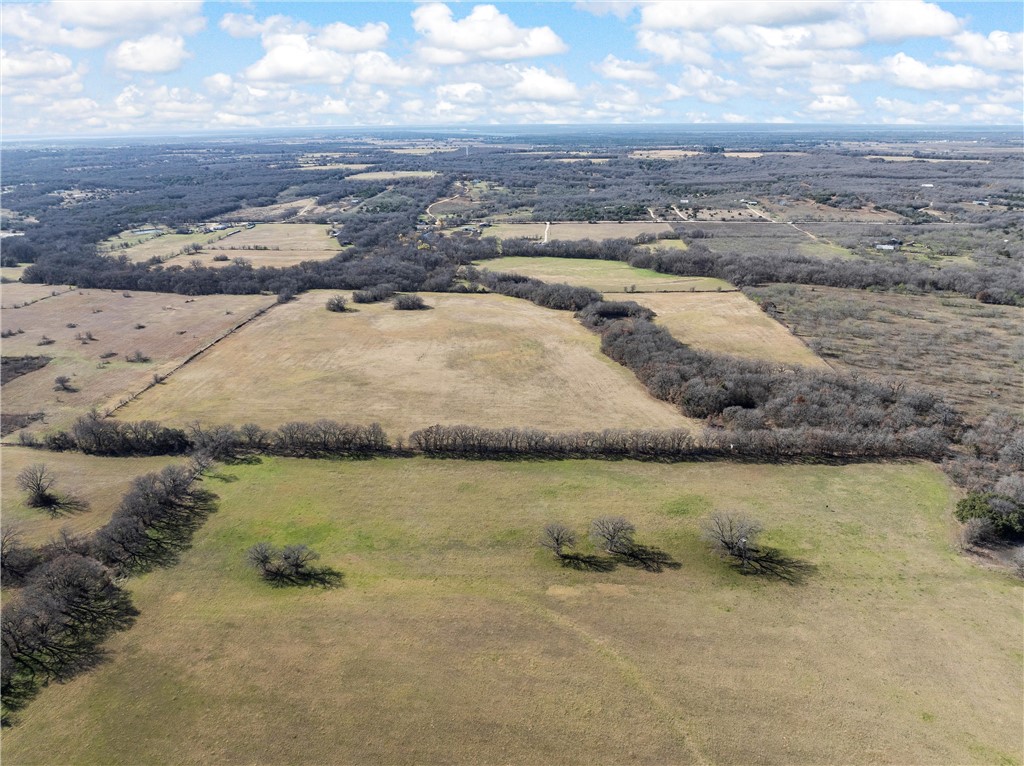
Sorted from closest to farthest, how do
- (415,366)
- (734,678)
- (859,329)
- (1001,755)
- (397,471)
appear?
(1001,755), (734,678), (397,471), (415,366), (859,329)

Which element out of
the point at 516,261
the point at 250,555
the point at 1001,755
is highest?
the point at 516,261

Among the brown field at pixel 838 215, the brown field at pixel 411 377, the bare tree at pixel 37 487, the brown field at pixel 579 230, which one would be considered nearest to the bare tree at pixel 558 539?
the brown field at pixel 411 377

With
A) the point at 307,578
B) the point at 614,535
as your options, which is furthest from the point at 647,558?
the point at 307,578

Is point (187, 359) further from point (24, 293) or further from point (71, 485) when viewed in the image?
point (24, 293)

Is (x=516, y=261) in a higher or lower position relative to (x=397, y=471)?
higher

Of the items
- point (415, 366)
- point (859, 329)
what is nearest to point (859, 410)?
point (859, 329)

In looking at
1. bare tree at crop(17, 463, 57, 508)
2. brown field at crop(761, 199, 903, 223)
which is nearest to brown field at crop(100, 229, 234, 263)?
bare tree at crop(17, 463, 57, 508)

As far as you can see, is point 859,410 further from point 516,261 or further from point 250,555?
point 516,261
